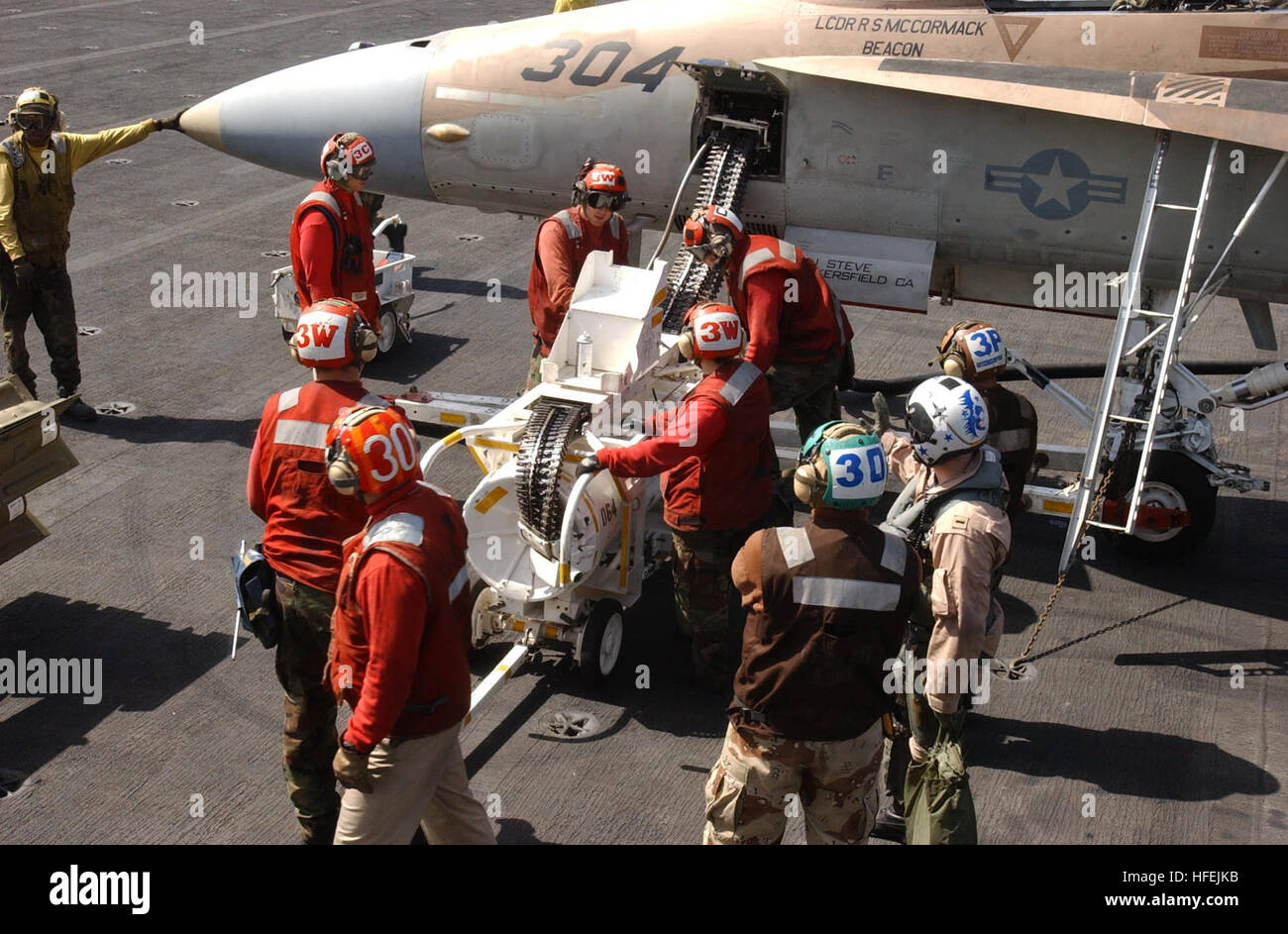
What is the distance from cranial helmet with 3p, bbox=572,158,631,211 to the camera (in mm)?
8258

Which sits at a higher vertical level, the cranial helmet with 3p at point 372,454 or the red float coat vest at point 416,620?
the cranial helmet with 3p at point 372,454

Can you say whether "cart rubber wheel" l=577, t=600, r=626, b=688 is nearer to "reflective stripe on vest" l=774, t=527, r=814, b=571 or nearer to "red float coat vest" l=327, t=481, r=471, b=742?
"red float coat vest" l=327, t=481, r=471, b=742

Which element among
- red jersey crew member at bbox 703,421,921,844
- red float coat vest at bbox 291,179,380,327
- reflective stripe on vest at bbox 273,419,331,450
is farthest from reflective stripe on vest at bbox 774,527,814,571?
red float coat vest at bbox 291,179,380,327

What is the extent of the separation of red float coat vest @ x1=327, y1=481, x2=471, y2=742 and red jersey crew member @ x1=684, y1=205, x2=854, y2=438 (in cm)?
340

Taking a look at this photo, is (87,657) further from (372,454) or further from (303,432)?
(372,454)

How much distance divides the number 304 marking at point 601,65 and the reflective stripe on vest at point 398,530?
5.24 metres

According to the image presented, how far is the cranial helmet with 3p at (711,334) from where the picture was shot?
6.39 m

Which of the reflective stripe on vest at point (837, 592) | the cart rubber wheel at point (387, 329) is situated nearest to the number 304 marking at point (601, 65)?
the cart rubber wheel at point (387, 329)

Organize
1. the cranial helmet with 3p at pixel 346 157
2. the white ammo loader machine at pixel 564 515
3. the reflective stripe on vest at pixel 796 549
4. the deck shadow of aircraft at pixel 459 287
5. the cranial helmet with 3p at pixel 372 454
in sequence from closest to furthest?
the reflective stripe on vest at pixel 796 549 < the cranial helmet with 3p at pixel 372 454 < the white ammo loader machine at pixel 564 515 < the cranial helmet with 3p at pixel 346 157 < the deck shadow of aircraft at pixel 459 287

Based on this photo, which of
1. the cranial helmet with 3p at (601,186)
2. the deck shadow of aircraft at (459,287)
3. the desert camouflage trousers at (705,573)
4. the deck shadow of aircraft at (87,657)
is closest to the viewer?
the deck shadow of aircraft at (87,657)

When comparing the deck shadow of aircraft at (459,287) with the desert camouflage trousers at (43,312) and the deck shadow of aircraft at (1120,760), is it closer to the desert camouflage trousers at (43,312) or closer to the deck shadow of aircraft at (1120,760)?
the desert camouflage trousers at (43,312)

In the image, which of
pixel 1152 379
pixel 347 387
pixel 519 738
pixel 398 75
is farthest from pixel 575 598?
pixel 398 75

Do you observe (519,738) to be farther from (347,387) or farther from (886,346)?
(886,346)

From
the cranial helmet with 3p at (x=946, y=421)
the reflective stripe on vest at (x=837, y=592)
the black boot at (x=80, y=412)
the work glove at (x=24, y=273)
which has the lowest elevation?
the black boot at (x=80, y=412)
